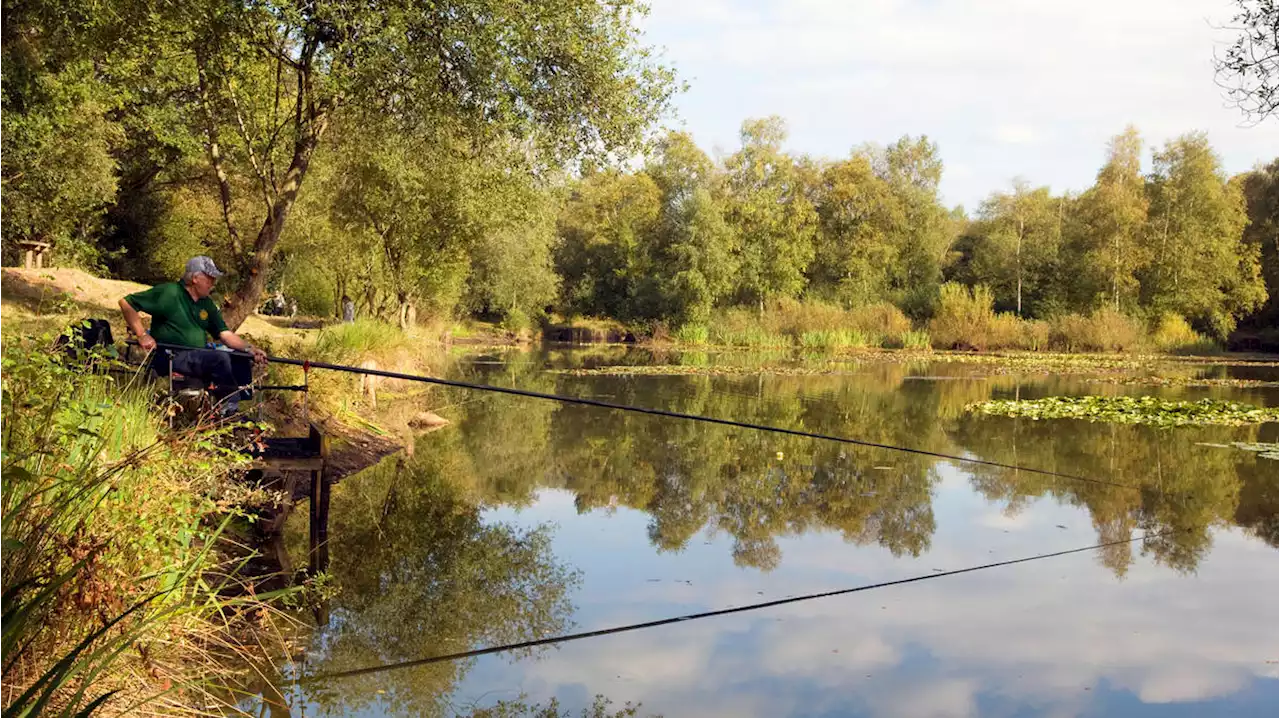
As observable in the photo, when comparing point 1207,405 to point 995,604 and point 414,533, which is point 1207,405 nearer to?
point 995,604

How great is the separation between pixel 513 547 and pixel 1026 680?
13.6 feet

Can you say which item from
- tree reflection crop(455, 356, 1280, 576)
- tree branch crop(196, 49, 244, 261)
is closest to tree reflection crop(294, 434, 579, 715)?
tree reflection crop(455, 356, 1280, 576)

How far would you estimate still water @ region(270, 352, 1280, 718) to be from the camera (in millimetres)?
5215

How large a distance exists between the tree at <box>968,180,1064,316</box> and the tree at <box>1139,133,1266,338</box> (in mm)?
4691

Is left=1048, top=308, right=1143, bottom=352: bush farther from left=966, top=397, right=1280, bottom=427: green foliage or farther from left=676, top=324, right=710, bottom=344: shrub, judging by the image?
left=966, top=397, right=1280, bottom=427: green foliage

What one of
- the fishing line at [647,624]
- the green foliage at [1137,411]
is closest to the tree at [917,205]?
the green foliage at [1137,411]

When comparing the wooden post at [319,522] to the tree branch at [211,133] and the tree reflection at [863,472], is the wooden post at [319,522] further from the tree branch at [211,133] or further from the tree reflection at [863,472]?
the tree branch at [211,133]

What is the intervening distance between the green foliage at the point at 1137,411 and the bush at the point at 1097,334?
22.5 metres

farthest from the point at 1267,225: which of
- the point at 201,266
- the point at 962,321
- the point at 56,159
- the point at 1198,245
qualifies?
the point at 201,266

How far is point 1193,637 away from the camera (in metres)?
6.13

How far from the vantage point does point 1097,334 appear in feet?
131

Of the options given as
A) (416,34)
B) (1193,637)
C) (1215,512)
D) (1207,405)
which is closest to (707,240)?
(1207,405)

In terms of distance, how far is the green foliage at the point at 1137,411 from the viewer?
55.5ft

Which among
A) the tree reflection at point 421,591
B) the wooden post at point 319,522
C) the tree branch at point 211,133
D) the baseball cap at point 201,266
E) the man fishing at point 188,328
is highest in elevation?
the tree branch at point 211,133
